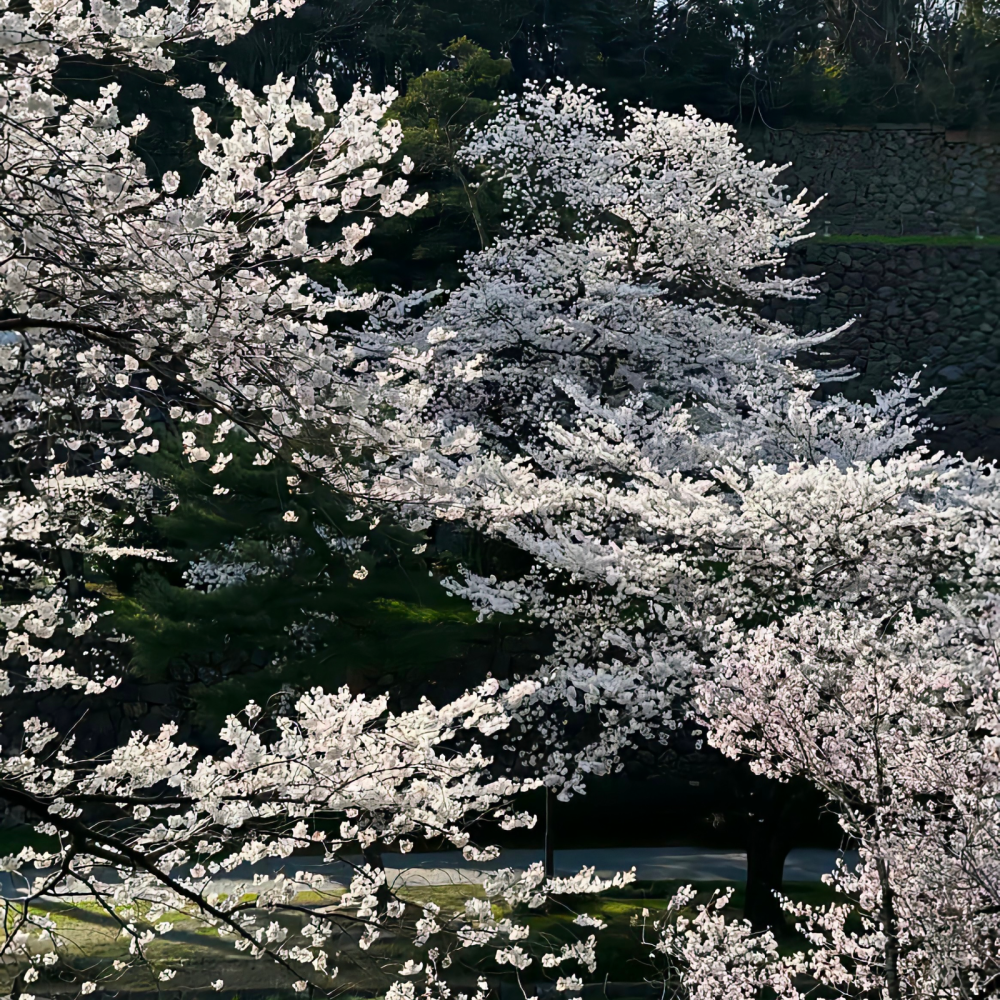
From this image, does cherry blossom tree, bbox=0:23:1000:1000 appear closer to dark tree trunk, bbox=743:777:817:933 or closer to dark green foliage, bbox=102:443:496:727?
dark tree trunk, bbox=743:777:817:933

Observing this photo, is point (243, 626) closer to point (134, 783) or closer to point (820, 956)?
point (820, 956)

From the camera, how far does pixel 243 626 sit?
32.3 ft

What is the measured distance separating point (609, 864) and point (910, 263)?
1283 cm

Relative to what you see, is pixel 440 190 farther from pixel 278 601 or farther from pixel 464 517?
pixel 464 517

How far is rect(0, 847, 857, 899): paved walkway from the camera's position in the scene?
10859mm

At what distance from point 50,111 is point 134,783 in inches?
74.0

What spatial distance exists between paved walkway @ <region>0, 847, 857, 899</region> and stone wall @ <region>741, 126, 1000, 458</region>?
30.6 ft

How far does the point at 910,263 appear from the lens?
1945cm

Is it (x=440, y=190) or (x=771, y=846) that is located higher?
(x=440, y=190)

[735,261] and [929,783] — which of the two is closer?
[929,783]

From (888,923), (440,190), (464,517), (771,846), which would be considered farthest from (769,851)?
(440,190)

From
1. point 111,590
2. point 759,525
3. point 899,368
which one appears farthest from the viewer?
point 899,368

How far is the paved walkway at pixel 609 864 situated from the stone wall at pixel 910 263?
934cm

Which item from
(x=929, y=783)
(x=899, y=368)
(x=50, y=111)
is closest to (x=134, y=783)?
(x=50, y=111)
